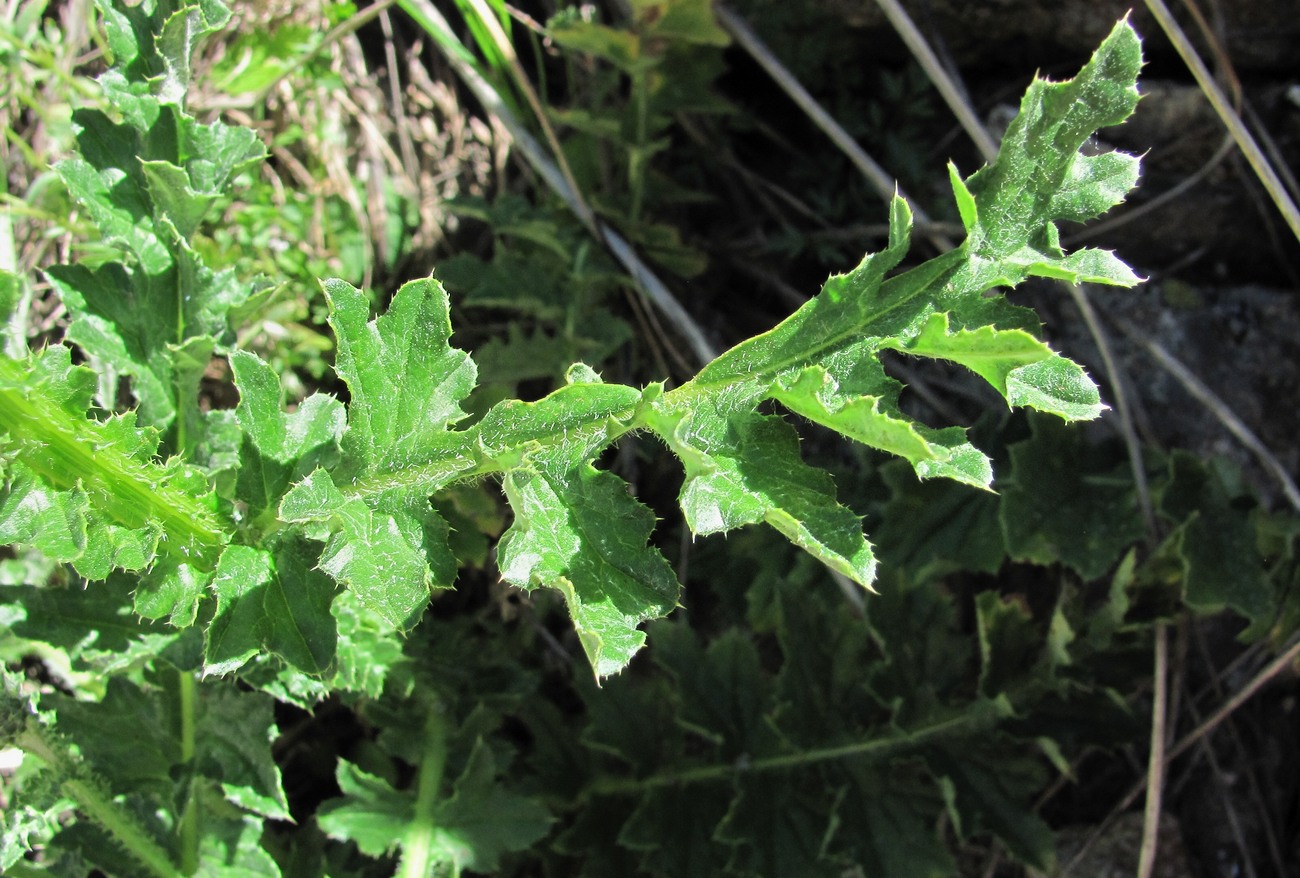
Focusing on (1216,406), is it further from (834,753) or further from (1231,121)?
(834,753)

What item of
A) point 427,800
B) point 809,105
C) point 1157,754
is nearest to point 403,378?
point 427,800

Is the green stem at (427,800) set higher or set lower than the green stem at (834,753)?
higher

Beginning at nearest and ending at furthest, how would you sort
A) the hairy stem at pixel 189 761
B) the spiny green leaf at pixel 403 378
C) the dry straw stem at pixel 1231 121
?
the spiny green leaf at pixel 403 378 < the hairy stem at pixel 189 761 < the dry straw stem at pixel 1231 121

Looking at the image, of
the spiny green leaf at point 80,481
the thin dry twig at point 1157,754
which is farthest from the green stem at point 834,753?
the spiny green leaf at point 80,481

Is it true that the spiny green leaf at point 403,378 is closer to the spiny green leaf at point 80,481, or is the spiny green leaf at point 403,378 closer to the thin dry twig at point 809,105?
the spiny green leaf at point 80,481

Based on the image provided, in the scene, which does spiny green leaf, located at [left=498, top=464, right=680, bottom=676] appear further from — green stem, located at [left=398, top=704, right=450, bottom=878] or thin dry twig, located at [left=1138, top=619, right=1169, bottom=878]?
thin dry twig, located at [left=1138, top=619, right=1169, bottom=878]

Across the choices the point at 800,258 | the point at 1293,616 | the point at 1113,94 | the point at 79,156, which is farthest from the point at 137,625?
the point at 1293,616
